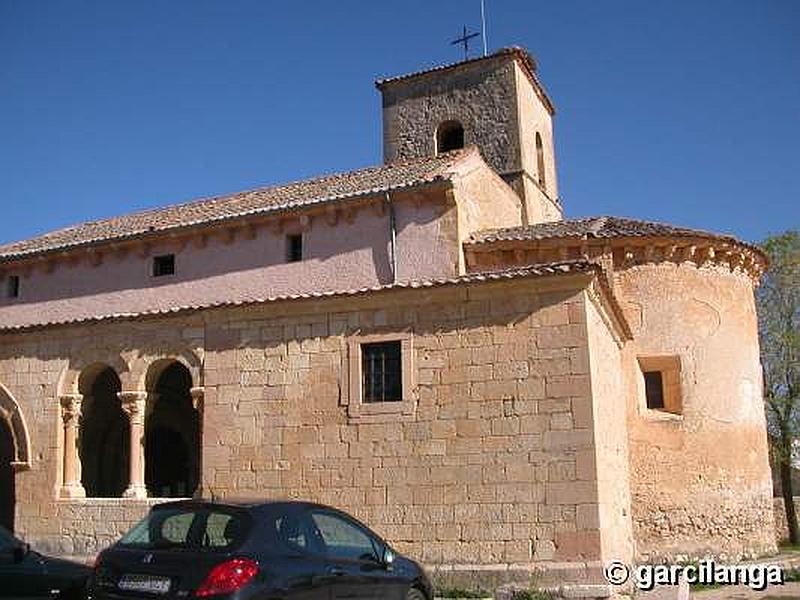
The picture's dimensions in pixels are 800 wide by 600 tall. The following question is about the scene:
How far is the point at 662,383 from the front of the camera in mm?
16031

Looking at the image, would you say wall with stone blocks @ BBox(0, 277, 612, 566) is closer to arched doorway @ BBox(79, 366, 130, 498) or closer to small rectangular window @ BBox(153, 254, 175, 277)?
arched doorway @ BBox(79, 366, 130, 498)

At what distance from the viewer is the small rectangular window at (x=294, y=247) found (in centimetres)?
1719

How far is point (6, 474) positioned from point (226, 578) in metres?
12.7

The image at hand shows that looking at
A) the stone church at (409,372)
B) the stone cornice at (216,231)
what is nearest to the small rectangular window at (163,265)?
the stone church at (409,372)

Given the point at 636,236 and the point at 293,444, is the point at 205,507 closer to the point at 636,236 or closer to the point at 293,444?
the point at 293,444

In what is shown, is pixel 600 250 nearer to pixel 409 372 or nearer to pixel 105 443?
pixel 409 372

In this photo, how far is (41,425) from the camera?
13797 mm

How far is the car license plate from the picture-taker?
19.2 feet

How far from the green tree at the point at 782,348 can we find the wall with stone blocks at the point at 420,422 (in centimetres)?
1594

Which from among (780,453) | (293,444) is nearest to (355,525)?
(293,444)

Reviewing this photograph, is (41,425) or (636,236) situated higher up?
(636,236)

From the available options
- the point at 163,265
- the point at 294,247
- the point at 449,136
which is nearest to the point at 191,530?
the point at 294,247

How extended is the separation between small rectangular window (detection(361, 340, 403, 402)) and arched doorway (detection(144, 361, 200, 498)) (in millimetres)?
6833

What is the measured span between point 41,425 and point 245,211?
6.17 m
